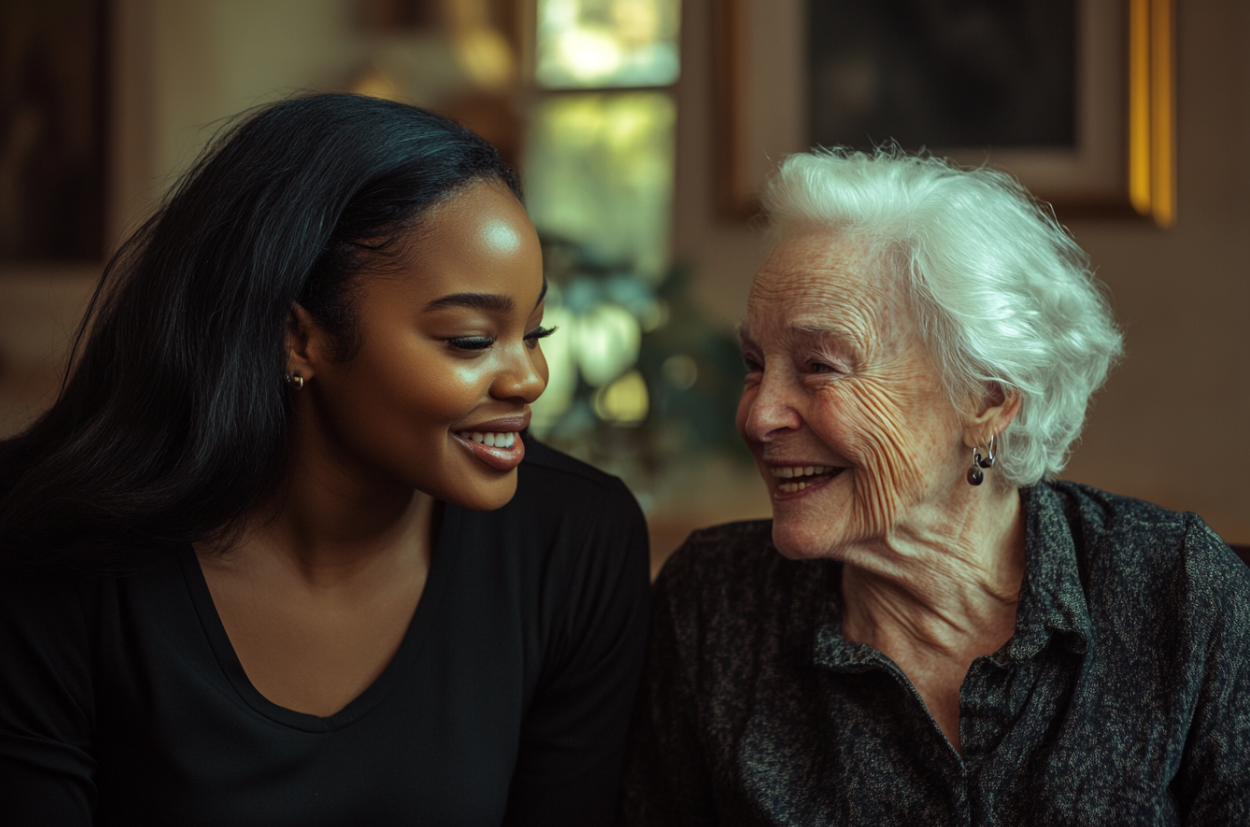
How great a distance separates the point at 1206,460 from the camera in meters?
3.00

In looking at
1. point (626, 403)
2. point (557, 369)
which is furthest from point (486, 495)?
point (557, 369)

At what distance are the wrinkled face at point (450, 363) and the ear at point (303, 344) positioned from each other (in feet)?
0.07

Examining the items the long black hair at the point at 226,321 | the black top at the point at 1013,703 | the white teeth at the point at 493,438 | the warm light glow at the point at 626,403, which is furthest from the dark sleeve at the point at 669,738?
the warm light glow at the point at 626,403

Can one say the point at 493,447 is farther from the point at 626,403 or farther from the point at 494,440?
the point at 626,403

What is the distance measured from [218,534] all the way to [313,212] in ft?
1.35

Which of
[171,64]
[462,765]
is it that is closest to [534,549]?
[462,765]

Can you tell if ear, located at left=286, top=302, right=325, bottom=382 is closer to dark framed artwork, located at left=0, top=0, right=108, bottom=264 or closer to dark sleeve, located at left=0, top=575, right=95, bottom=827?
dark sleeve, located at left=0, top=575, right=95, bottom=827

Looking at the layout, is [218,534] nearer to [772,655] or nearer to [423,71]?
[772,655]

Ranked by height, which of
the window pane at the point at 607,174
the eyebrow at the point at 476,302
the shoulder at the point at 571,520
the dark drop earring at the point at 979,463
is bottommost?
the shoulder at the point at 571,520

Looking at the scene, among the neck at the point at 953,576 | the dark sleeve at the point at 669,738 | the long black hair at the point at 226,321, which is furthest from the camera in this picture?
the dark sleeve at the point at 669,738

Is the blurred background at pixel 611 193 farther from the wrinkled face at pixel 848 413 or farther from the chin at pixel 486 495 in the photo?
the chin at pixel 486 495

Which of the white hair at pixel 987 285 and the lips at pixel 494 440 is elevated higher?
the white hair at pixel 987 285

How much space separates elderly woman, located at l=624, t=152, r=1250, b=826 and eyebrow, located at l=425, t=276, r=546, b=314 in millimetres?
343

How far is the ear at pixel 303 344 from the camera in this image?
121 centimetres
